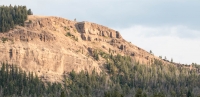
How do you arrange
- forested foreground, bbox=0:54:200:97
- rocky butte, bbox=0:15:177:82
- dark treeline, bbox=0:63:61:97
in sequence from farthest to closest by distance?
rocky butte, bbox=0:15:177:82 → forested foreground, bbox=0:54:200:97 → dark treeline, bbox=0:63:61:97

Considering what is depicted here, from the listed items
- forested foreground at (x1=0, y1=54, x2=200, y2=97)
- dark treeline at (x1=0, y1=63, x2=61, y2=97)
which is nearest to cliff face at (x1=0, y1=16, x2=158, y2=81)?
forested foreground at (x1=0, y1=54, x2=200, y2=97)

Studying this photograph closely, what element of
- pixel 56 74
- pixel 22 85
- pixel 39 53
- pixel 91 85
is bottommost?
pixel 91 85

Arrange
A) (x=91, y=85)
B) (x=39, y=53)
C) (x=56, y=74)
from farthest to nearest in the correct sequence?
(x=39, y=53) → (x=56, y=74) → (x=91, y=85)

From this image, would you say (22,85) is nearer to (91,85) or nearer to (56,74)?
(56,74)

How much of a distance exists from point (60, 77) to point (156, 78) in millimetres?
46293

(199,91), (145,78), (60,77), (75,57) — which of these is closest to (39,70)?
(60,77)

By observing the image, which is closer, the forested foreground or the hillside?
the forested foreground

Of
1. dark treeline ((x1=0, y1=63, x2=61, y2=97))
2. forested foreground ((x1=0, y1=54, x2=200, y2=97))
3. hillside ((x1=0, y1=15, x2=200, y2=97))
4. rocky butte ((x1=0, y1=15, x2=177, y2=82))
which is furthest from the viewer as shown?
rocky butte ((x1=0, y1=15, x2=177, y2=82))

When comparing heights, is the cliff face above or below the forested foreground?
above

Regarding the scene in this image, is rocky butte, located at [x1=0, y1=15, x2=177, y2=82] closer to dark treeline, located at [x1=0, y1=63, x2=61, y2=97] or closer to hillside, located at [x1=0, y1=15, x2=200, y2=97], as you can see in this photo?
hillside, located at [x1=0, y1=15, x2=200, y2=97]

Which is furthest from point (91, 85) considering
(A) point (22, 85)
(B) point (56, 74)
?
(A) point (22, 85)

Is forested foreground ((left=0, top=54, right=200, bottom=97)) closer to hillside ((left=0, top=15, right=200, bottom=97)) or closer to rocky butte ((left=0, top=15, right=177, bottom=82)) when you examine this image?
hillside ((left=0, top=15, right=200, bottom=97))

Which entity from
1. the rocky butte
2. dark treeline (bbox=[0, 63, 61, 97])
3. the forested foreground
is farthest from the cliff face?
dark treeline (bbox=[0, 63, 61, 97])

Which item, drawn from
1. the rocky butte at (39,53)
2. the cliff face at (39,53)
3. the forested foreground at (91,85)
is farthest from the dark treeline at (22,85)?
the cliff face at (39,53)
